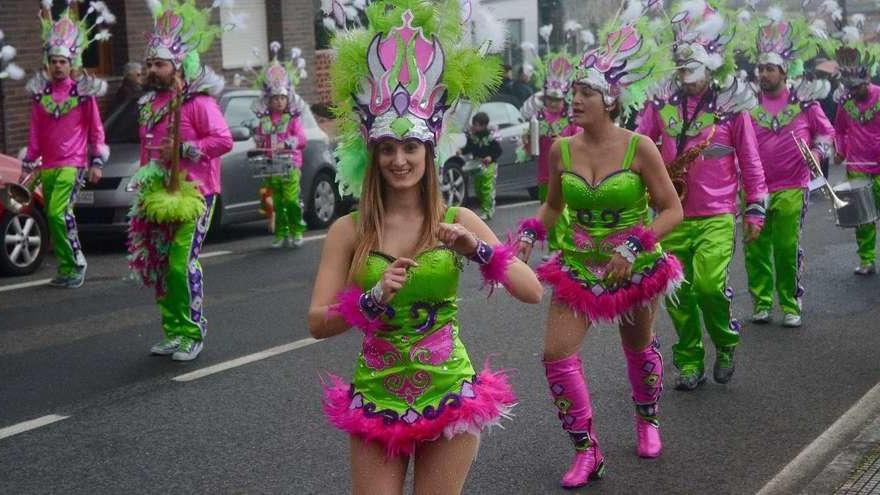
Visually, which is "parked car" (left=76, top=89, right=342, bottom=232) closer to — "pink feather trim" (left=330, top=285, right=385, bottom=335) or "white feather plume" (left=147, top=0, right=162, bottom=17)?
"white feather plume" (left=147, top=0, right=162, bottom=17)

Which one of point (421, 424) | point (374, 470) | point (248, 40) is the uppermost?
point (248, 40)

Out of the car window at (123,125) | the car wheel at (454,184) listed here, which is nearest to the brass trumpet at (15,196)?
the car window at (123,125)

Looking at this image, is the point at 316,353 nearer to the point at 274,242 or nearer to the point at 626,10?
the point at 626,10

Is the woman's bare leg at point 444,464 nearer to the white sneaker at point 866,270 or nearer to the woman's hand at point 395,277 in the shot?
the woman's hand at point 395,277

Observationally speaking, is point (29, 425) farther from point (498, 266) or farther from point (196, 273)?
point (498, 266)

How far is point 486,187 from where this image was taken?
17250 mm

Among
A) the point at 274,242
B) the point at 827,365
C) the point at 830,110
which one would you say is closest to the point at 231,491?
the point at 827,365

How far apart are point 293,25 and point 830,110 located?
406 inches

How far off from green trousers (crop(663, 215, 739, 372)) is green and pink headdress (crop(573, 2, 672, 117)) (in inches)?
47.9

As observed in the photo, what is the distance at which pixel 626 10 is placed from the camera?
6.62m

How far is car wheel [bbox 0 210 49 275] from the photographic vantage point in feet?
41.3

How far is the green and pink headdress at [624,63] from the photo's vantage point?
620 cm

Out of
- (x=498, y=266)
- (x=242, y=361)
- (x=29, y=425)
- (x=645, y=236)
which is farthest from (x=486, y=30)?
(x=242, y=361)

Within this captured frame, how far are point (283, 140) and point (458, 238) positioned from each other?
11.4 metres
